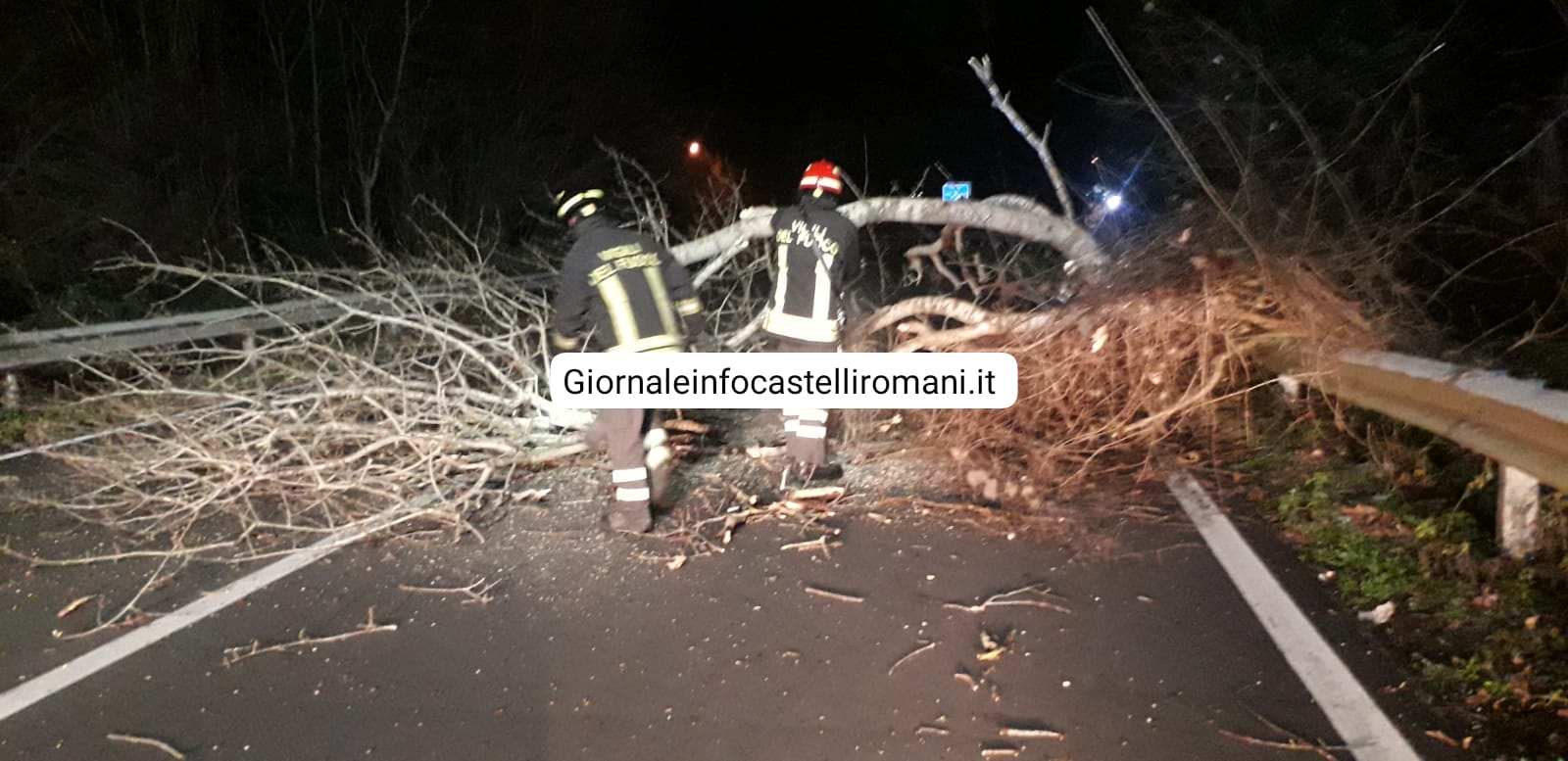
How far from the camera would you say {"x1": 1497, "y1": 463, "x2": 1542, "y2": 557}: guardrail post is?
446 cm

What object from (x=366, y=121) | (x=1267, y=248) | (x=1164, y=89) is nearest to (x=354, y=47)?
(x=366, y=121)

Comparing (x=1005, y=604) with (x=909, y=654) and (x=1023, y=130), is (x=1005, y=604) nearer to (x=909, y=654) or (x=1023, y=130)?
(x=909, y=654)

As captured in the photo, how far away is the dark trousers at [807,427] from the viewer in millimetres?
6344

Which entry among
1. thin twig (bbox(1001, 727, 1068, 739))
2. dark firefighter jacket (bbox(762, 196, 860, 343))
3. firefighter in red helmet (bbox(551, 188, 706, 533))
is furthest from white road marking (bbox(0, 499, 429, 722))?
thin twig (bbox(1001, 727, 1068, 739))

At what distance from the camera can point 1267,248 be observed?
6602 millimetres

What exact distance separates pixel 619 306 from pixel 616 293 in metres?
0.07

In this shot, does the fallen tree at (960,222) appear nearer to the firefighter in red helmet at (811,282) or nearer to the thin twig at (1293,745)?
the firefighter in red helmet at (811,282)

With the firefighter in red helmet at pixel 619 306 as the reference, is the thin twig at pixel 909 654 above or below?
below

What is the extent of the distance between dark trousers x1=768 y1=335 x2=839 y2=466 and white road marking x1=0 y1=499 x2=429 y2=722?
2.17 metres

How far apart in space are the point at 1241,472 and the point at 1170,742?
3244 millimetres

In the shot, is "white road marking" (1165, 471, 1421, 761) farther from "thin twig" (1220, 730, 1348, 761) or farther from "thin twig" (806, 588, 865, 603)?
"thin twig" (806, 588, 865, 603)

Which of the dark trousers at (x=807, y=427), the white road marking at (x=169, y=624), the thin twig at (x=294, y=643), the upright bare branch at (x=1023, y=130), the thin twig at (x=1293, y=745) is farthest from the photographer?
the upright bare branch at (x=1023, y=130)

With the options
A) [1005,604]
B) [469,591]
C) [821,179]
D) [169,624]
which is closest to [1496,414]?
[1005,604]

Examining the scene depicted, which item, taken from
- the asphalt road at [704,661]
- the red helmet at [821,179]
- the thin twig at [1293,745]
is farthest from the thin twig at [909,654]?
the red helmet at [821,179]
